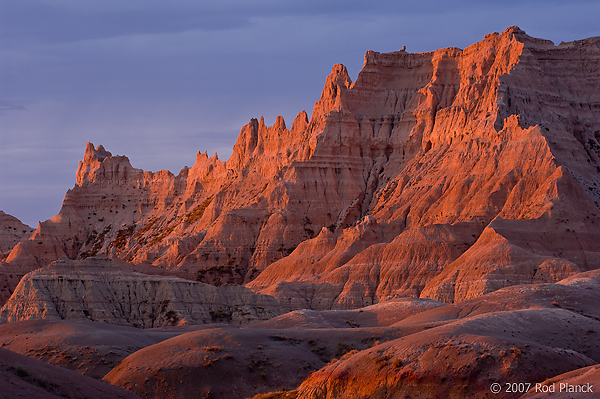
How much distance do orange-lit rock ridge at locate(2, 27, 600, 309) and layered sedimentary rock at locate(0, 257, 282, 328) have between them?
755 cm

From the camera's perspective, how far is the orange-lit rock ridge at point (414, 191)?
4988 inches

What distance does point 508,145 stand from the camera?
144250 mm

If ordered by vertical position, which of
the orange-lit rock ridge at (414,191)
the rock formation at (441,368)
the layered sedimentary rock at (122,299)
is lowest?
the rock formation at (441,368)

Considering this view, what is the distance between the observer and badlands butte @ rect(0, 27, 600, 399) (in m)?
56.2

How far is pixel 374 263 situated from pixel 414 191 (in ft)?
72.1

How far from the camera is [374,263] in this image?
13388 cm

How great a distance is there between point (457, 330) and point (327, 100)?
122 meters

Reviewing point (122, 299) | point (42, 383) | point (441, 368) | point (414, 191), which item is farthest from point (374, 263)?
point (42, 383)

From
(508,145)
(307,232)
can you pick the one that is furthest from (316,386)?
(307,232)

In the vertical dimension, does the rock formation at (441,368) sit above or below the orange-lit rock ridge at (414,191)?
below

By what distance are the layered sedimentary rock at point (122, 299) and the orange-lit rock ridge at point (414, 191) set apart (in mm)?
7555

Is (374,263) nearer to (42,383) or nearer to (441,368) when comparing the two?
(441,368)

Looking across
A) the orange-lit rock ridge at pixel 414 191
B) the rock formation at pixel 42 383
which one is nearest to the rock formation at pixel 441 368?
the rock formation at pixel 42 383

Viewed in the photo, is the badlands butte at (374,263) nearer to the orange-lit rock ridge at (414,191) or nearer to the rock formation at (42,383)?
the rock formation at (42,383)
